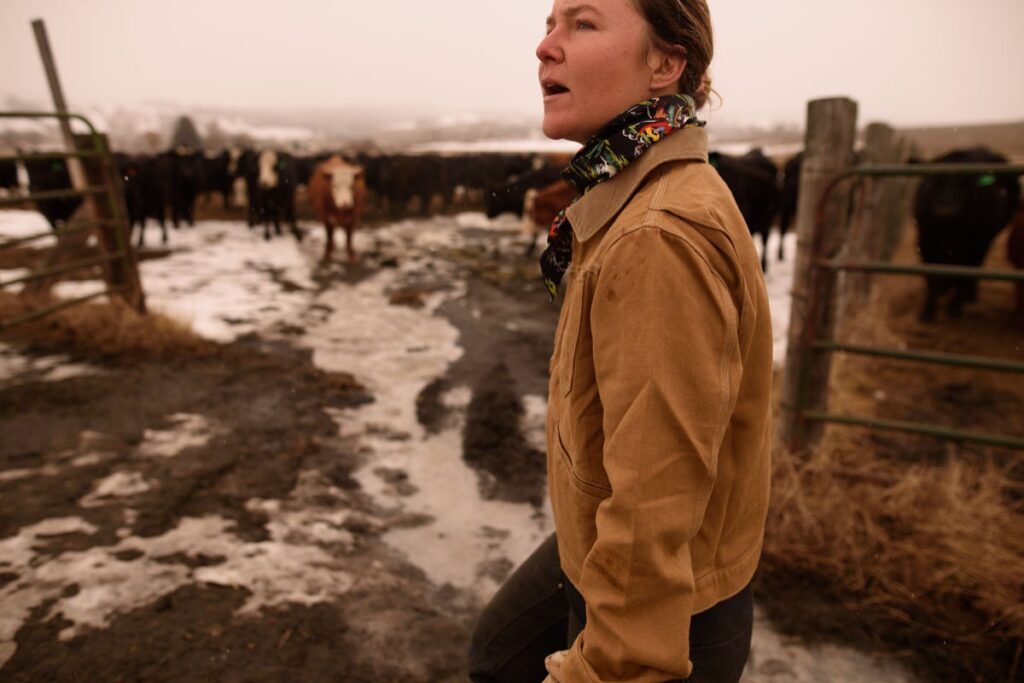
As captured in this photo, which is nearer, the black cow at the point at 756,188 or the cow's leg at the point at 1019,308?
the cow's leg at the point at 1019,308

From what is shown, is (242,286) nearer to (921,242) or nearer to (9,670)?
(9,670)

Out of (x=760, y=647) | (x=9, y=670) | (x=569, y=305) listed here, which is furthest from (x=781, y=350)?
(x=9, y=670)

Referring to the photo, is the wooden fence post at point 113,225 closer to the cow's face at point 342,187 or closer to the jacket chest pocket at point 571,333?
the cow's face at point 342,187

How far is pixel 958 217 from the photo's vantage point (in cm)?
734

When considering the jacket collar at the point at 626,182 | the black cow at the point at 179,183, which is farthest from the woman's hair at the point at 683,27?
the black cow at the point at 179,183

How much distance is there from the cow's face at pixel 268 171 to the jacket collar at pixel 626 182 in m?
14.0

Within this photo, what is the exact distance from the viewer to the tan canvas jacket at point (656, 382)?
3.11 feet

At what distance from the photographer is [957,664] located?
8.21 ft

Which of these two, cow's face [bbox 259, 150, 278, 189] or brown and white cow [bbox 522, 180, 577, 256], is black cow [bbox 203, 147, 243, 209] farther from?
brown and white cow [bbox 522, 180, 577, 256]

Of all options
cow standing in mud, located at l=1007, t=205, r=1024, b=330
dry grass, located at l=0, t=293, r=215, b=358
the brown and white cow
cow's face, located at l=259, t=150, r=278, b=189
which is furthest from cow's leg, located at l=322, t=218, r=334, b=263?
cow standing in mud, located at l=1007, t=205, r=1024, b=330

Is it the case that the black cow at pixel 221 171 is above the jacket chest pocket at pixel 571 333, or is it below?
above

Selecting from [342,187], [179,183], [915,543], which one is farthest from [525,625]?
[179,183]

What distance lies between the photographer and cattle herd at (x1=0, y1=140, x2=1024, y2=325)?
7406mm

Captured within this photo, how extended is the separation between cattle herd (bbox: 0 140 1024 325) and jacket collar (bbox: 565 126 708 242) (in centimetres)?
439
